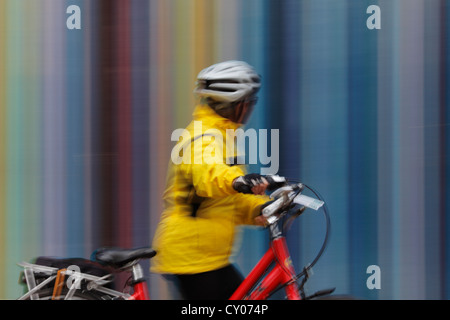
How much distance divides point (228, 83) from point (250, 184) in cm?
62

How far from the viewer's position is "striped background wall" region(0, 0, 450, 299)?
3.79 metres

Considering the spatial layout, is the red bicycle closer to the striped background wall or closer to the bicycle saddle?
the bicycle saddle

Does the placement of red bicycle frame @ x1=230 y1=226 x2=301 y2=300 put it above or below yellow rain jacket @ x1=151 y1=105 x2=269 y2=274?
below

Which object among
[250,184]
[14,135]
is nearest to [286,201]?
[250,184]

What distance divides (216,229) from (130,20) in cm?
150

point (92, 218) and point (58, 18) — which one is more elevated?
point (58, 18)

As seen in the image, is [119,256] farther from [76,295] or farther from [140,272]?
[76,295]

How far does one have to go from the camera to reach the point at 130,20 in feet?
12.5

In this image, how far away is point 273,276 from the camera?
2.96m

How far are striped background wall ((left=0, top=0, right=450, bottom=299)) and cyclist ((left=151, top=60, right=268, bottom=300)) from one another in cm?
72

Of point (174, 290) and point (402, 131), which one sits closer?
point (174, 290)

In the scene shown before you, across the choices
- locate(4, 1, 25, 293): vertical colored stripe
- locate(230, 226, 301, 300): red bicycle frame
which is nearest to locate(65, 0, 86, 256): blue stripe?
locate(4, 1, 25, 293): vertical colored stripe

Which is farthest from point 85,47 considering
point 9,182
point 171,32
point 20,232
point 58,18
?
point 20,232

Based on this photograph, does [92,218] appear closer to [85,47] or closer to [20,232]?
[20,232]
